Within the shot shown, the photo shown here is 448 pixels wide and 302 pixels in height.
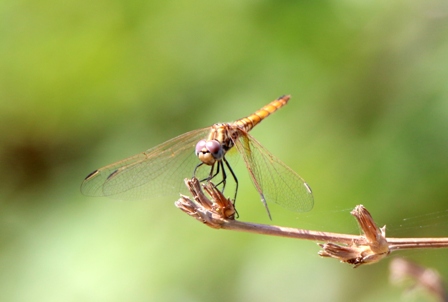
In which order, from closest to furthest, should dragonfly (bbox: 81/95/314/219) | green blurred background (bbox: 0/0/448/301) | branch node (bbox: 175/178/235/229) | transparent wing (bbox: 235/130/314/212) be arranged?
branch node (bbox: 175/178/235/229), transparent wing (bbox: 235/130/314/212), dragonfly (bbox: 81/95/314/219), green blurred background (bbox: 0/0/448/301)

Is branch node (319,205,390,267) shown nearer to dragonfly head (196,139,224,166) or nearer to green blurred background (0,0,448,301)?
dragonfly head (196,139,224,166)

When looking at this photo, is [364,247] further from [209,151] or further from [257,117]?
[257,117]

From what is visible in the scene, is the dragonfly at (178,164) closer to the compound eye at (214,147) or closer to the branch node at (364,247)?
the compound eye at (214,147)

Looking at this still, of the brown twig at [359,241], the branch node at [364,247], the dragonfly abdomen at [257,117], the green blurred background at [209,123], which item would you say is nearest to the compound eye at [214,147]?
the dragonfly abdomen at [257,117]

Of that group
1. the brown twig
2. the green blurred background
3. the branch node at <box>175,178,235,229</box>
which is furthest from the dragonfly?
the brown twig

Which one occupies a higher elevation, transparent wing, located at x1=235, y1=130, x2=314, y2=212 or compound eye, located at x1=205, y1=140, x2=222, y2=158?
compound eye, located at x1=205, y1=140, x2=222, y2=158

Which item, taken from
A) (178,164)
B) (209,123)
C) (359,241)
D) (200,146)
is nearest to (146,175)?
(178,164)
